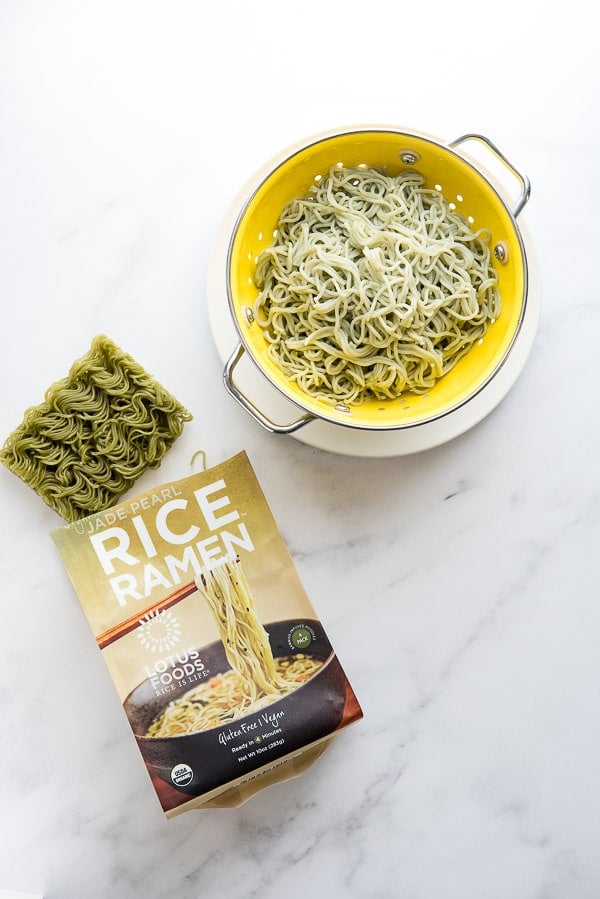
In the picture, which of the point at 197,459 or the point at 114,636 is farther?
the point at 197,459

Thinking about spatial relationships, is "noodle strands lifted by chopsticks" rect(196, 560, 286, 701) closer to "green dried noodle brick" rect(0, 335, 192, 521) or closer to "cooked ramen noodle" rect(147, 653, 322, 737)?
"cooked ramen noodle" rect(147, 653, 322, 737)

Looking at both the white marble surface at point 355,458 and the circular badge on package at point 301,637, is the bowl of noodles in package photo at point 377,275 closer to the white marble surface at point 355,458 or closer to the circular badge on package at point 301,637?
the white marble surface at point 355,458

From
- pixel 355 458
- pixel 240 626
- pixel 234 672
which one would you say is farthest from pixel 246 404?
pixel 234 672

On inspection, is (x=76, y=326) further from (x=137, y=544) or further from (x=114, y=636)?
(x=114, y=636)

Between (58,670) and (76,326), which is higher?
(76,326)

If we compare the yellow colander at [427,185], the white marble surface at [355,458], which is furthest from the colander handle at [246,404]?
the white marble surface at [355,458]

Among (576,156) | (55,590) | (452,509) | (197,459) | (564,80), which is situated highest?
(564,80)

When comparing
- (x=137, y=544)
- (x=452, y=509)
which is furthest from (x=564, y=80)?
(x=137, y=544)
